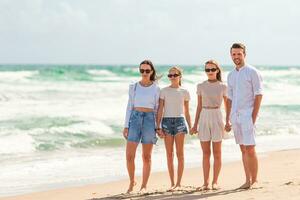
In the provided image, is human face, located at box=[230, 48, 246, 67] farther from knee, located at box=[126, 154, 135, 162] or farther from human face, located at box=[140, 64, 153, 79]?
knee, located at box=[126, 154, 135, 162]

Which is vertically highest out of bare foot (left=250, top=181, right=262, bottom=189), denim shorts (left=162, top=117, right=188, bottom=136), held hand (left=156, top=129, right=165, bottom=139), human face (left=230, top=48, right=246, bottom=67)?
human face (left=230, top=48, right=246, bottom=67)

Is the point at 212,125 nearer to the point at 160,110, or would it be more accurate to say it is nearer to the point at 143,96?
the point at 160,110

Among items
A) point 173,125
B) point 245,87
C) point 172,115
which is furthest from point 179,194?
point 245,87

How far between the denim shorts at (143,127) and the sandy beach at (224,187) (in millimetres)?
706

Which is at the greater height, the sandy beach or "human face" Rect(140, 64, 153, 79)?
"human face" Rect(140, 64, 153, 79)

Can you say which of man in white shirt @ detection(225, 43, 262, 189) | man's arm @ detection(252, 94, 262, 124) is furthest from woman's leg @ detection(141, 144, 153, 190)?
man's arm @ detection(252, 94, 262, 124)

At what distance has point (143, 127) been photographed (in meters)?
7.80

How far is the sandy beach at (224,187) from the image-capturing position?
7.16 metres

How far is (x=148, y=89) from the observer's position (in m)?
7.85

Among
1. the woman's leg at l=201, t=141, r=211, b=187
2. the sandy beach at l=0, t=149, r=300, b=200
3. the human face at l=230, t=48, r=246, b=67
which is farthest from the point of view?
the woman's leg at l=201, t=141, r=211, b=187

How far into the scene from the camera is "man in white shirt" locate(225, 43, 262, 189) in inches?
285

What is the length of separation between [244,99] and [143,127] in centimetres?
134

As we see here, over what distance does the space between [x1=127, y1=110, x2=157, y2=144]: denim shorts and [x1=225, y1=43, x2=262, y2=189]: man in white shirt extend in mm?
1030

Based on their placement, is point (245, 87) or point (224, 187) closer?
point (245, 87)
